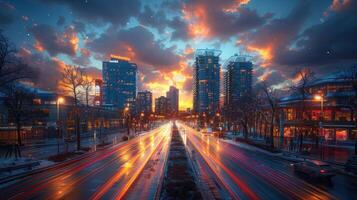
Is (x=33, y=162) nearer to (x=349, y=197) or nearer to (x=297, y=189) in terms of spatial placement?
(x=297, y=189)

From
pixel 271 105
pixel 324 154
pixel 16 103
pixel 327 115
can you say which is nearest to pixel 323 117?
pixel 327 115

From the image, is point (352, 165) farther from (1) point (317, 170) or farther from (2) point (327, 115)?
(2) point (327, 115)

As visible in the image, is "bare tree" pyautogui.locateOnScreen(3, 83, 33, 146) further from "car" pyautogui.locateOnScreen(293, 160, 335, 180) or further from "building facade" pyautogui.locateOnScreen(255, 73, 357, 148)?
"building facade" pyautogui.locateOnScreen(255, 73, 357, 148)

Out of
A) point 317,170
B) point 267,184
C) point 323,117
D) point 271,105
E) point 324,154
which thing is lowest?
point 324,154

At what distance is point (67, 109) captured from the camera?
79.9 m

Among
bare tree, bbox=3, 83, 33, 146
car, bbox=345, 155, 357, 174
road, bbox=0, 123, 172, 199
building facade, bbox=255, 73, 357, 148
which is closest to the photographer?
road, bbox=0, 123, 172, 199

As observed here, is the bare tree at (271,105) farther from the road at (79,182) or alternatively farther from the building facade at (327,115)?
the road at (79,182)

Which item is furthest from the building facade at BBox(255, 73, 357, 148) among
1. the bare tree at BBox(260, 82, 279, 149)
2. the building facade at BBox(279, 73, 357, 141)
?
the bare tree at BBox(260, 82, 279, 149)

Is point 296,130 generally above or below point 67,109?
below

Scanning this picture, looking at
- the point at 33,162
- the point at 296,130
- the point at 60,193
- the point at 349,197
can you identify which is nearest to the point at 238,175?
the point at 349,197

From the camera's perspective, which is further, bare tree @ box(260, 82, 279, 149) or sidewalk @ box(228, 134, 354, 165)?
bare tree @ box(260, 82, 279, 149)

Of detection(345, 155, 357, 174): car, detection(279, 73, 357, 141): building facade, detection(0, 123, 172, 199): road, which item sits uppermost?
detection(279, 73, 357, 141): building facade

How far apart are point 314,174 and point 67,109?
75.8 m

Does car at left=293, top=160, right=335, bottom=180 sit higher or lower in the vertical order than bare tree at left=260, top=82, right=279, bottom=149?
lower
